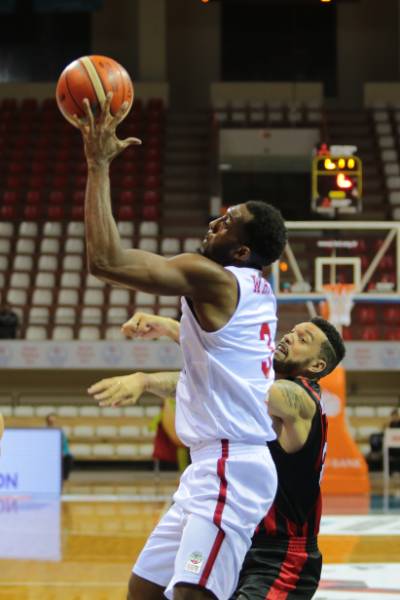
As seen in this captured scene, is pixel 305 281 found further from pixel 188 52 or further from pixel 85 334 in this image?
pixel 188 52

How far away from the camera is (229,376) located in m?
3.62

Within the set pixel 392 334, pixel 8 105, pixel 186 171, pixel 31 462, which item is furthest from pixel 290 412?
pixel 8 105

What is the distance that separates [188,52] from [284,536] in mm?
23282

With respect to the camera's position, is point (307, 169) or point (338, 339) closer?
point (338, 339)

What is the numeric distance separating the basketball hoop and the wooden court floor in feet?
10.9

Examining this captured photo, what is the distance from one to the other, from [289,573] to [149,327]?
3.49 feet

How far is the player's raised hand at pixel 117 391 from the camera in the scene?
12.1ft

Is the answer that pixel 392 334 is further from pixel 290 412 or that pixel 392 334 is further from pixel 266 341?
pixel 266 341

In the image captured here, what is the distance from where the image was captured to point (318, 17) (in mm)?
26281

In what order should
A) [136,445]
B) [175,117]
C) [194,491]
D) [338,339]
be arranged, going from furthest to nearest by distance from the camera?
[175,117] → [136,445] → [338,339] → [194,491]

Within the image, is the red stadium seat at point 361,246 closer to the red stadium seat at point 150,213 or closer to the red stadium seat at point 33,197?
the red stadium seat at point 150,213

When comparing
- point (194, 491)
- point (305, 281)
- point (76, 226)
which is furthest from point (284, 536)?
point (76, 226)

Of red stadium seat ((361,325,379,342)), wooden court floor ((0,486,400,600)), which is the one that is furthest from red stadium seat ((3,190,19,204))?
wooden court floor ((0,486,400,600))

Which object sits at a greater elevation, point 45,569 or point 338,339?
point 338,339
